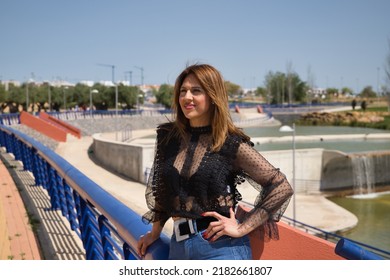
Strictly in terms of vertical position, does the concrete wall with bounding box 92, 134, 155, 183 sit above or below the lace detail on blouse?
below

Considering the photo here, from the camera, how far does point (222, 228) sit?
195 centimetres

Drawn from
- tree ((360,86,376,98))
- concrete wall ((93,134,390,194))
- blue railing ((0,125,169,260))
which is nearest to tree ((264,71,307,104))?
tree ((360,86,376,98))

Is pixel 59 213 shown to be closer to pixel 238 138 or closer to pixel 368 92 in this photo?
pixel 238 138

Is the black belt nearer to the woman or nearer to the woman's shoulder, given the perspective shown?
the woman

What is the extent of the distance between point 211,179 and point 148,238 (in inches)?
17.3

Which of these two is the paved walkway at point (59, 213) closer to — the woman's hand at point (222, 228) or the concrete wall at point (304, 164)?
the concrete wall at point (304, 164)

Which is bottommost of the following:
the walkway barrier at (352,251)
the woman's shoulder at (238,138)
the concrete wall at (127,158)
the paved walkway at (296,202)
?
the paved walkway at (296,202)

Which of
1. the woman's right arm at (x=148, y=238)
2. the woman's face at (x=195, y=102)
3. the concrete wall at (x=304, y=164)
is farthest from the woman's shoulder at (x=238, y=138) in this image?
the concrete wall at (x=304, y=164)

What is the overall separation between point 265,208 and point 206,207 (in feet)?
0.80

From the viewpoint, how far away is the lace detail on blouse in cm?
200

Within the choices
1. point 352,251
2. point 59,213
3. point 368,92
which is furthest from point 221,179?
point 368,92

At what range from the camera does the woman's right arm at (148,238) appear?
222cm
